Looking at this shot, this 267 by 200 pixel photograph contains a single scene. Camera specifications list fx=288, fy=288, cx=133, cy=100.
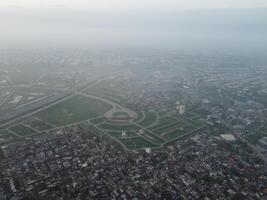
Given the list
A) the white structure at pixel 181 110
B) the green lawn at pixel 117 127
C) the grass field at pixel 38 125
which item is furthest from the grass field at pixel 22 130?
the white structure at pixel 181 110

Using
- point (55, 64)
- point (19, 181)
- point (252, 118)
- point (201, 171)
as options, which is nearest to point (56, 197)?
point (19, 181)

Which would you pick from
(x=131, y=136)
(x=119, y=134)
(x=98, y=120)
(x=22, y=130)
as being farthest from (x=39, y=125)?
(x=131, y=136)

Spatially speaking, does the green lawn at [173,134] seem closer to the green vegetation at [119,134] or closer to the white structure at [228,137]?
the green vegetation at [119,134]

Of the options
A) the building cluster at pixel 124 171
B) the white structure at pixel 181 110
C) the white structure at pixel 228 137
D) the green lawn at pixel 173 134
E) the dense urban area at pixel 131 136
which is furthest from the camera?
the white structure at pixel 181 110

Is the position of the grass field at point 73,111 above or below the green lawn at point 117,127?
below

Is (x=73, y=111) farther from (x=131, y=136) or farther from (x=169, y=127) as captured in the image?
(x=169, y=127)

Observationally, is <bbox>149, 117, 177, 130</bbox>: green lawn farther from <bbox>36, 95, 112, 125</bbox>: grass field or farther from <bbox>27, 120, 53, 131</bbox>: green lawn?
<bbox>27, 120, 53, 131</bbox>: green lawn

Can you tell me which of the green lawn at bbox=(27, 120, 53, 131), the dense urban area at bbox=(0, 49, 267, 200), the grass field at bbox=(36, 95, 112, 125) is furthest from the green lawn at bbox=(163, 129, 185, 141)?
the green lawn at bbox=(27, 120, 53, 131)
